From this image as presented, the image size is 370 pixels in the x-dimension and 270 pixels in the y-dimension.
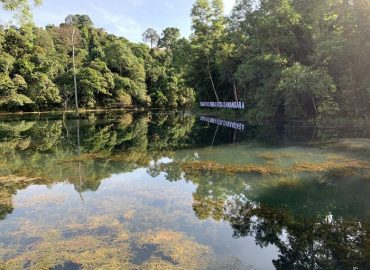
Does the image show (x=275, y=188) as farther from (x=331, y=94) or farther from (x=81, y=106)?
(x=81, y=106)

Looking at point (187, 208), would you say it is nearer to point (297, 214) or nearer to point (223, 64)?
point (297, 214)

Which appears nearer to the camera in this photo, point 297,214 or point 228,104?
point 297,214

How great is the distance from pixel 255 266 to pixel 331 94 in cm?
1721

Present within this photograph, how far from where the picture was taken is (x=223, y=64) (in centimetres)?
3078

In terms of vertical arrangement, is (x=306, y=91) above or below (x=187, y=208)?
above

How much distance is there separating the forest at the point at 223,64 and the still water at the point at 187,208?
22.8ft

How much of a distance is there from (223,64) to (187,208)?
2588 cm

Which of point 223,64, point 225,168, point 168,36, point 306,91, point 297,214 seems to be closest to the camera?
point 297,214

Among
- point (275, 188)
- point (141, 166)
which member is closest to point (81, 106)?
point (141, 166)

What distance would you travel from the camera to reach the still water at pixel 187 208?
4.41 metres

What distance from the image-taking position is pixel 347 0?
756 inches

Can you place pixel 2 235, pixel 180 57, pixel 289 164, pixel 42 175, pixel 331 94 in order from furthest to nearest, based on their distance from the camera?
1. pixel 180 57
2. pixel 331 94
3. pixel 289 164
4. pixel 42 175
5. pixel 2 235

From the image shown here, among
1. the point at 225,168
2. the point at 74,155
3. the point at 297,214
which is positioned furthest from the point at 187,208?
the point at 74,155

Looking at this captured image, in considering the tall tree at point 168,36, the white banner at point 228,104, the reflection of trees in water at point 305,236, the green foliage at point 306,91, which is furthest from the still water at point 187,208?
the tall tree at point 168,36
